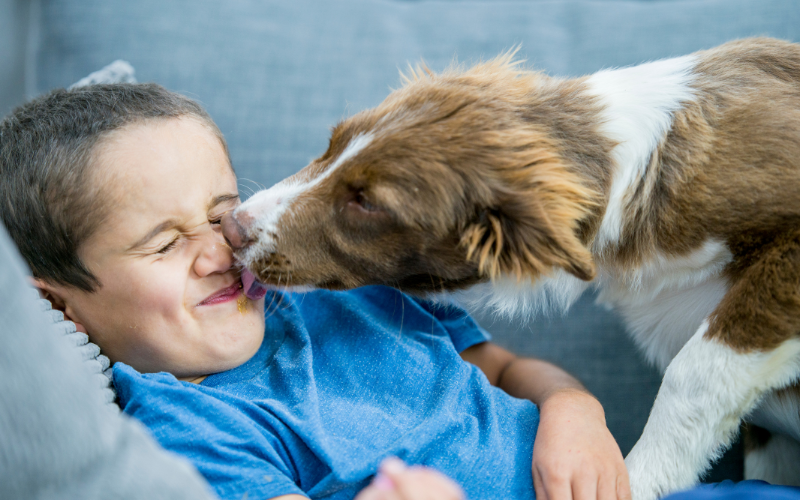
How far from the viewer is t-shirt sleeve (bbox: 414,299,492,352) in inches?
70.4

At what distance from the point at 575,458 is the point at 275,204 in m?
0.96

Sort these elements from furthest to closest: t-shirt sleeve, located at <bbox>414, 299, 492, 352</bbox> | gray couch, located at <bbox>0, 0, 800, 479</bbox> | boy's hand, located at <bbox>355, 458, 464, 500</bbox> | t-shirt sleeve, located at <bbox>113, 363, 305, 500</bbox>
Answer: gray couch, located at <bbox>0, 0, 800, 479</bbox>, t-shirt sleeve, located at <bbox>414, 299, 492, 352</bbox>, t-shirt sleeve, located at <bbox>113, 363, 305, 500</bbox>, boy's hand, located at <bbox>355, 458, 464, 500</bbox>

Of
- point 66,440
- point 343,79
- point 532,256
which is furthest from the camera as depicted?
point 343,79

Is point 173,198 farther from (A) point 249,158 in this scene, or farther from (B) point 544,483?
(B) point 544,483

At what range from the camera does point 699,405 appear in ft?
4.33

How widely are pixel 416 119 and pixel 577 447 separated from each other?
34.8 inches

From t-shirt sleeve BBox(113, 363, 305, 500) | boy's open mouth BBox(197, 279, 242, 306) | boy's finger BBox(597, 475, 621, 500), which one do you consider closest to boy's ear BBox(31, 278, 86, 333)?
t-shirt sleeve BBox(113, 363, 305, 500)

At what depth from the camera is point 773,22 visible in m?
1.98

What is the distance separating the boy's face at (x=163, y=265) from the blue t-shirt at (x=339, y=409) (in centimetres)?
10

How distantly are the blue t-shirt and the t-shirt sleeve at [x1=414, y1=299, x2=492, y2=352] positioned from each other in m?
0.08

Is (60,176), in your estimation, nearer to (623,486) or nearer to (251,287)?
(251,287)

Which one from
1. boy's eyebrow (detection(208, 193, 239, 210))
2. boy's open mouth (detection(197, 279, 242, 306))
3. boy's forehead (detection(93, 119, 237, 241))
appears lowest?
boy's open mouth (detection(197, 279, 242, 306))

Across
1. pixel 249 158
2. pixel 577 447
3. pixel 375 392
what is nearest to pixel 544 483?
pixel 577 447

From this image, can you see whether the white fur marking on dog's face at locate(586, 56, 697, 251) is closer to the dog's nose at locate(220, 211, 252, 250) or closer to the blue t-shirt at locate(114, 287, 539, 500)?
the blue t-shirt at locate(114, 287, 539, 500)
